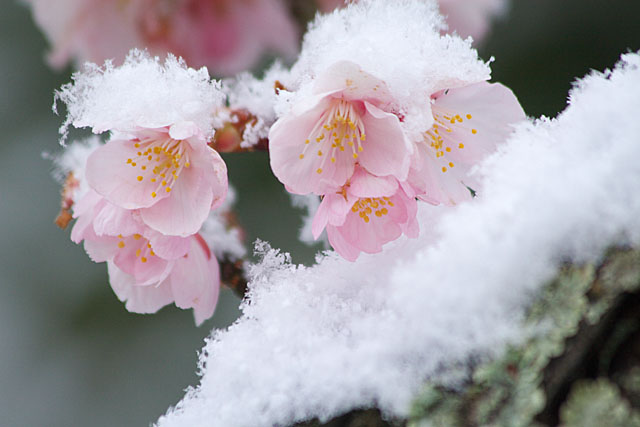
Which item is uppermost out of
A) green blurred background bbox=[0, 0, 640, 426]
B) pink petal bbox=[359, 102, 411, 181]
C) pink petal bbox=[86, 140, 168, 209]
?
pink petal bbox=[359, 102, 411, 181]

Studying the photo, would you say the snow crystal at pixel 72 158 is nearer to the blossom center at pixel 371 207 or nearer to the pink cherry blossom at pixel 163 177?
the pink cherry blossom at pixel 163 177

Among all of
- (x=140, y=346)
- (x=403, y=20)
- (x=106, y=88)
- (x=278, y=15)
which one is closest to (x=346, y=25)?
(x=403, y=20)

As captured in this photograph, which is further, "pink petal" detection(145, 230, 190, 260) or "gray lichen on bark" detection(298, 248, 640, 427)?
"pink petal" detection(145, 230, 190, 260)

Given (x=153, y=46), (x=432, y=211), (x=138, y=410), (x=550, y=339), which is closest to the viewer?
(x=550, y=339)

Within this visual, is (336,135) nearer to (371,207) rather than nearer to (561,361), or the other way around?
(371,207)

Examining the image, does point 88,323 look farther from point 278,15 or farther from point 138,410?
point 278,15

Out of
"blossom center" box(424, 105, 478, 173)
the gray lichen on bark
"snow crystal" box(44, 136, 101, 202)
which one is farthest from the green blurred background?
the gray lichen on bark

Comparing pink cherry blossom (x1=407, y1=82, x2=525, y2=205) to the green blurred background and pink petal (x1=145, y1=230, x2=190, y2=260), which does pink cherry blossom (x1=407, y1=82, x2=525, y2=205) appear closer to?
→ pink petal (x1=145, y1=230, x2=190, y2=260)
